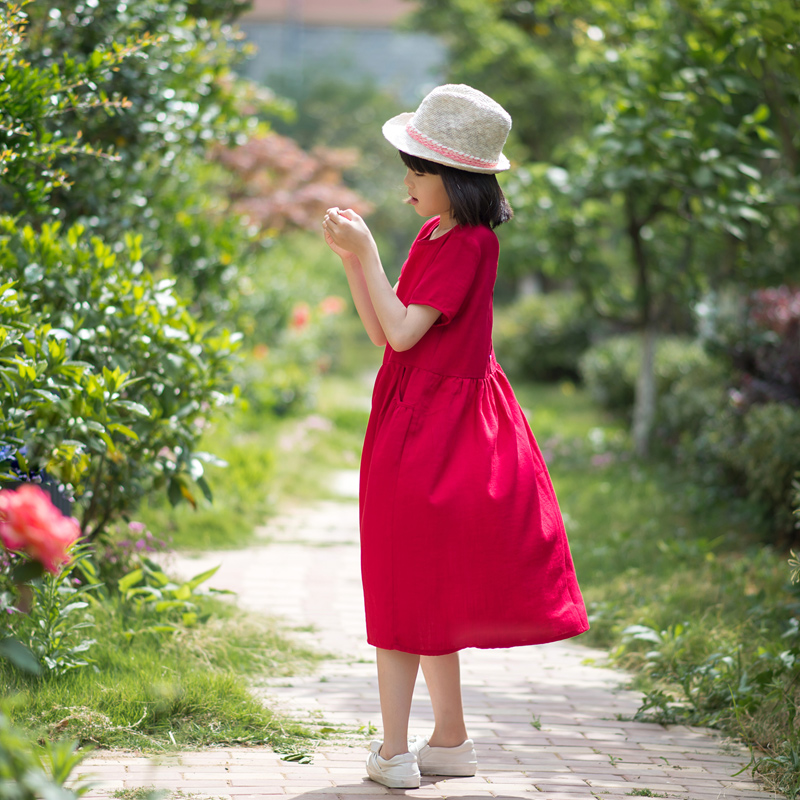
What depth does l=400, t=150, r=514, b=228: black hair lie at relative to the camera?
7.88 feet

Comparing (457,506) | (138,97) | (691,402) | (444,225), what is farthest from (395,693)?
(691,402)

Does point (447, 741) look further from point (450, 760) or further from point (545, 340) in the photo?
point (545, 340)

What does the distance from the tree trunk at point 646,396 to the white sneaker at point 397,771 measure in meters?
5.86

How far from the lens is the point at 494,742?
2.90 metres

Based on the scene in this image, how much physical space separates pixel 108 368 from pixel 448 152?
1.72 m

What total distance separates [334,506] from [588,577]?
2.52 meters

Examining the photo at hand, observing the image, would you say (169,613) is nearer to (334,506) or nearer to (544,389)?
(334,506)

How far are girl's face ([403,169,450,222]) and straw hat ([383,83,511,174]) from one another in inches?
2.3

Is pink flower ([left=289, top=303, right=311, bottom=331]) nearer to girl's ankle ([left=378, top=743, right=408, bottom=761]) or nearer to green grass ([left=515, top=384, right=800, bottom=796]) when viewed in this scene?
green grass ([left=515, top=384, right=800, bottom=796])

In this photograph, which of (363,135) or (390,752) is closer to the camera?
(390,752)

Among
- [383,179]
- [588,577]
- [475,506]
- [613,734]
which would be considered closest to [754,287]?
[588,577]

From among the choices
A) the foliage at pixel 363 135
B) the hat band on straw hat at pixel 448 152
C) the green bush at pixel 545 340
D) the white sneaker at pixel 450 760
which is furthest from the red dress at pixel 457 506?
the foliage at pixel 363 135

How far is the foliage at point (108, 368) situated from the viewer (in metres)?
3.11

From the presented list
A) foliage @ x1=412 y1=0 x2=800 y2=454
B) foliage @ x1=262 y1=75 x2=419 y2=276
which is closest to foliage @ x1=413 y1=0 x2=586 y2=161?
foliage @ x1=412 y1=0 x2=800 y2=454
